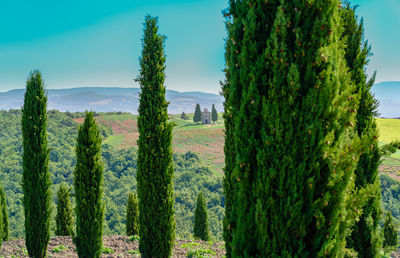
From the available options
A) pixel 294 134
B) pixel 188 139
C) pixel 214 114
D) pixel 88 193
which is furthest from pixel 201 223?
pixel 214 114

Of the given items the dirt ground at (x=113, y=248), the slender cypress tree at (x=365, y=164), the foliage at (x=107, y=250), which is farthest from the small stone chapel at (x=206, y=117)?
the slender cypress tree at (x=365, y=164)

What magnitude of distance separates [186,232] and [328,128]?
27958mm

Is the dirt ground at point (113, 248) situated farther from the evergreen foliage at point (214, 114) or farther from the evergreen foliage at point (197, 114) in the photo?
the evergreen foliage at point (214, 114)

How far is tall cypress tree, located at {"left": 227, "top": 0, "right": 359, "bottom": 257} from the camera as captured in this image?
3.30 m

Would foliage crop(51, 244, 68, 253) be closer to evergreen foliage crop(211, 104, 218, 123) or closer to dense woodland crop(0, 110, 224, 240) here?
dense woodland crop(0, 110, 224, 240)

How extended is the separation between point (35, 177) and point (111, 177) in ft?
97.7

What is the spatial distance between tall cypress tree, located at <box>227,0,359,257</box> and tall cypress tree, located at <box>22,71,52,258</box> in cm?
871

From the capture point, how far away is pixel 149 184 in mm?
9352

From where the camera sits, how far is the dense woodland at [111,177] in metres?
28.0

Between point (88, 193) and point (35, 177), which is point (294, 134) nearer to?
point (88, 193)

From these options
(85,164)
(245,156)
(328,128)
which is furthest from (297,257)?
(85,164)

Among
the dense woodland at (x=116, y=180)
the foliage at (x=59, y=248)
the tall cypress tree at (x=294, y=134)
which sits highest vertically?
the tall cypress tree at (x=294, y=134)

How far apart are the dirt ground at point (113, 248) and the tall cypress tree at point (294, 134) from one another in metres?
7.16

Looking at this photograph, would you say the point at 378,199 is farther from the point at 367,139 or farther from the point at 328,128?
the point at 328,128
